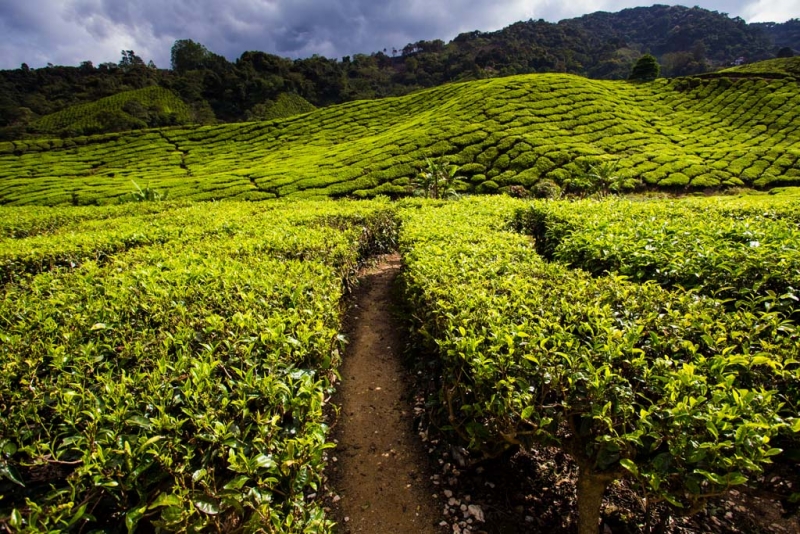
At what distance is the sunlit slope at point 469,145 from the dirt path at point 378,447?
1714 centimetres

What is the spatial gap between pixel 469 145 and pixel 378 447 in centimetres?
2796

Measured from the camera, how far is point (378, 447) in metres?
4.11

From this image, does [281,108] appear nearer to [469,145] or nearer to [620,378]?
[469,145]

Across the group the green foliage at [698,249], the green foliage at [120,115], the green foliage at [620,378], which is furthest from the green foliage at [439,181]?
the green foliage at [120,115]

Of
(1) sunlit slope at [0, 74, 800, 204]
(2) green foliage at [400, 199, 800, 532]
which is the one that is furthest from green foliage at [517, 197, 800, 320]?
(1) sunlit slope at [0, 74, 800, 204]

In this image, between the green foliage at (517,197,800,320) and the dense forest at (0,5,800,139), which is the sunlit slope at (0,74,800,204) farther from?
the dense forest at (0,5,800,139)

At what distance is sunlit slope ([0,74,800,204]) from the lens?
24.6 metres

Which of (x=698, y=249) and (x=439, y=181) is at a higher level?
(x=439, y=181)

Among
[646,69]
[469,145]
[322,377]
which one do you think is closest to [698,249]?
[322,377]

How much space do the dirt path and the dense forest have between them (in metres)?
58.5

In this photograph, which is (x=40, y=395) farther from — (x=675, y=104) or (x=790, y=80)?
(x=790, y=80)

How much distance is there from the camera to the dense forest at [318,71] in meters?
57.6

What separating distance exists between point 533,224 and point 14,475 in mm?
9207

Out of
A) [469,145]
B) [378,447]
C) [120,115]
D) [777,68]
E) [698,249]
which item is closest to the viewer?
[378,447]
